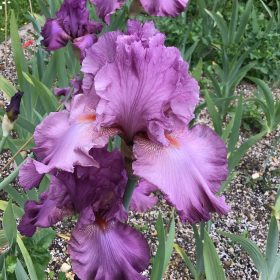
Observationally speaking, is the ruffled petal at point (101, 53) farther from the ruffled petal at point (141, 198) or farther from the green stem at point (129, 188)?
the ruffled petal at point (141, 198)

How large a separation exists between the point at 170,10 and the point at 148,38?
1101 millimetres

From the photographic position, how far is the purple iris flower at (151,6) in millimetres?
1851

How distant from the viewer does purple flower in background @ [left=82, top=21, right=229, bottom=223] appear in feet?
2.57

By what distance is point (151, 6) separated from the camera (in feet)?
6.08

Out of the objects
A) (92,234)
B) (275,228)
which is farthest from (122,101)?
(275,228)

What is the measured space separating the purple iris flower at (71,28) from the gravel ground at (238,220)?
2.56ft

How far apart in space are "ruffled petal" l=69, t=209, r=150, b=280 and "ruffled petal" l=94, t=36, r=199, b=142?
223 millimetres

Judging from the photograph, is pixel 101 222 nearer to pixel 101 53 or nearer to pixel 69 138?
pixel 69 138

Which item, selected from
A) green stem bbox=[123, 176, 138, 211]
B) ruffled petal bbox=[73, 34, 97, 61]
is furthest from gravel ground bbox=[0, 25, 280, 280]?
green stem bbox=[123, 176, 138, 211]

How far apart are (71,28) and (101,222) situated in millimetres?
1087

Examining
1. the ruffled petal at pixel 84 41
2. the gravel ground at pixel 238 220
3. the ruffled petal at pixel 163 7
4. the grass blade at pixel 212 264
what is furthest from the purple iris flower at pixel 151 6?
the grass blade at pixel 212 264

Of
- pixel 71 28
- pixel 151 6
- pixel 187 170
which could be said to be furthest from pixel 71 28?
pixel 187 170

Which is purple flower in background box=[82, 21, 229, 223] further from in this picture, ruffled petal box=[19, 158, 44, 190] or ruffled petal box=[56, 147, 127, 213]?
ruffled petal box=[19, 158, 44, 190]

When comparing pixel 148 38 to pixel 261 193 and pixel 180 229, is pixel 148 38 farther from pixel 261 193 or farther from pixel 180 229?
pixel 261 193
